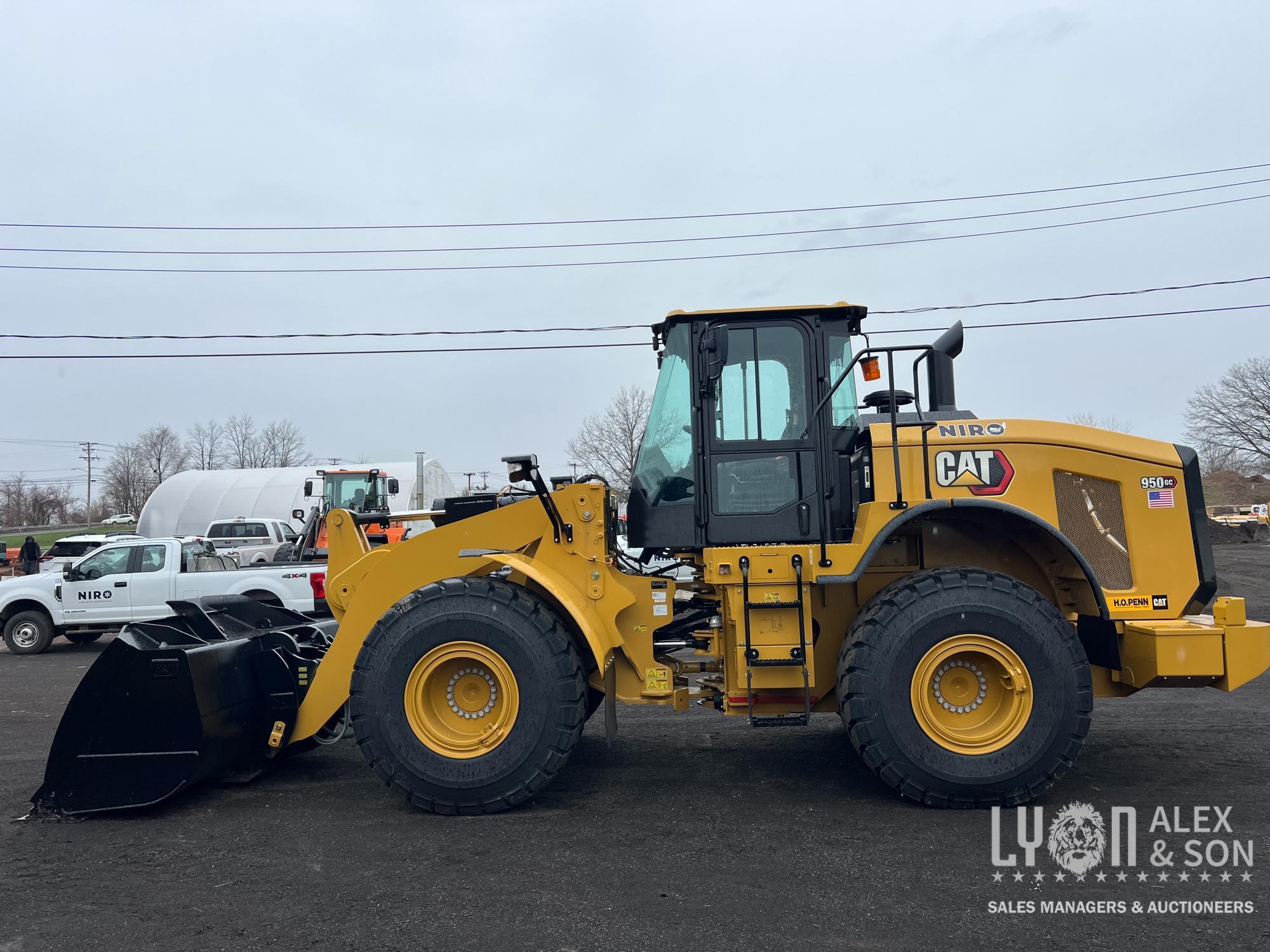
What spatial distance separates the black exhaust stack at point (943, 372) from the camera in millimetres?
5684

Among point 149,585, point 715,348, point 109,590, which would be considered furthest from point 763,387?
point 109,590

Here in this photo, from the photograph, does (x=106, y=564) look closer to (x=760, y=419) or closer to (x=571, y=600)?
(x=571, y=600)

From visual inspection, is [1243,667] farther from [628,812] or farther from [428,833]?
[428,833]

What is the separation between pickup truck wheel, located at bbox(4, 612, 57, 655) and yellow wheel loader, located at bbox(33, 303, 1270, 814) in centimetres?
951

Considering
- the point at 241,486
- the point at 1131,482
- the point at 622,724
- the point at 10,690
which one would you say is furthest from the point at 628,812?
the point at 241,486

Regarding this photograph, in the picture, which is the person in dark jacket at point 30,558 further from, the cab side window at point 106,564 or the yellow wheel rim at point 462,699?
A: the yellow wheel rim at point 462,699

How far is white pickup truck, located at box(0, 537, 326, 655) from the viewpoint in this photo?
13195 millimetres

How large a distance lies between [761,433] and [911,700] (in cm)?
174

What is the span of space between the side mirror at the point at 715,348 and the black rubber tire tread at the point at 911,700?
5.35 feet

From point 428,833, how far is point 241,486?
36.3 metres

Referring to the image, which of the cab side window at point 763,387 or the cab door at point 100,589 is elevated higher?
the cab side window at point 763,387

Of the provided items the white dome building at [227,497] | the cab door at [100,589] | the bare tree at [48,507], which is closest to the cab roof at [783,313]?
the cab door at [100,589]

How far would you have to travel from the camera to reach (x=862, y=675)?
492cm

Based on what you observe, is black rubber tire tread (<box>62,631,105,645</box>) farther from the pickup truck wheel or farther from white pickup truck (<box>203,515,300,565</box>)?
white pickup truck (<box>203,515,300,565</box>)
